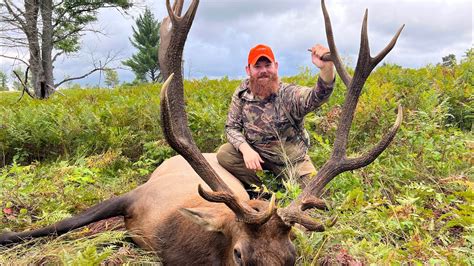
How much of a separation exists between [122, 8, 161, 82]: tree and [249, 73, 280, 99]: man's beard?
48.3 metres

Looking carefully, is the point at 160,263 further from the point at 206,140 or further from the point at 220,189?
the point at 206,140

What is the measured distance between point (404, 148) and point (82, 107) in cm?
574

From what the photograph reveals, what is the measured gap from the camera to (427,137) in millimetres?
5598

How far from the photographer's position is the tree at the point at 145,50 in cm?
5372

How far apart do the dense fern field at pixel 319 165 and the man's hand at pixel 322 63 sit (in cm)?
88

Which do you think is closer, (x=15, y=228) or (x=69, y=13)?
(x=15, y=228)

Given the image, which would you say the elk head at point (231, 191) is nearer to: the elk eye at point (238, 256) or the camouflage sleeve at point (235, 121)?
the elk eye at point (238, 256)

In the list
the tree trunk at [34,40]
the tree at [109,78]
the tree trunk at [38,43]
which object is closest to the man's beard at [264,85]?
the tree at [109,78]

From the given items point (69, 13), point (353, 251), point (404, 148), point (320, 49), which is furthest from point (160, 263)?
point (69, 13)

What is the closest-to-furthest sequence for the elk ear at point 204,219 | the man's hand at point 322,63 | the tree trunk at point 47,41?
the elk ear at point 204,219 → the man's hand at point 322,63 → the tree trunk at point 47,41

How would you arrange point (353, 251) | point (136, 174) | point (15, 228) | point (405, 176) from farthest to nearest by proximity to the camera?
point (136, 174)
point (405, 176)
point (15, 228)
point (353, 251)

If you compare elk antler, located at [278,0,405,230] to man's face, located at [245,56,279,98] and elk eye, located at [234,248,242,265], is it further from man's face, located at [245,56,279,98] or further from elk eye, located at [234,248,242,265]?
man's face, located at [245,56,279,98]

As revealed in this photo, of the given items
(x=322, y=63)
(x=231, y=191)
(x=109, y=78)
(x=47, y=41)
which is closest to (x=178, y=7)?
(x=322, y=63)

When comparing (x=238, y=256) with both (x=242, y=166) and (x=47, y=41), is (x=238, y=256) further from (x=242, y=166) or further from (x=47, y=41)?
(x=47, y=41)
